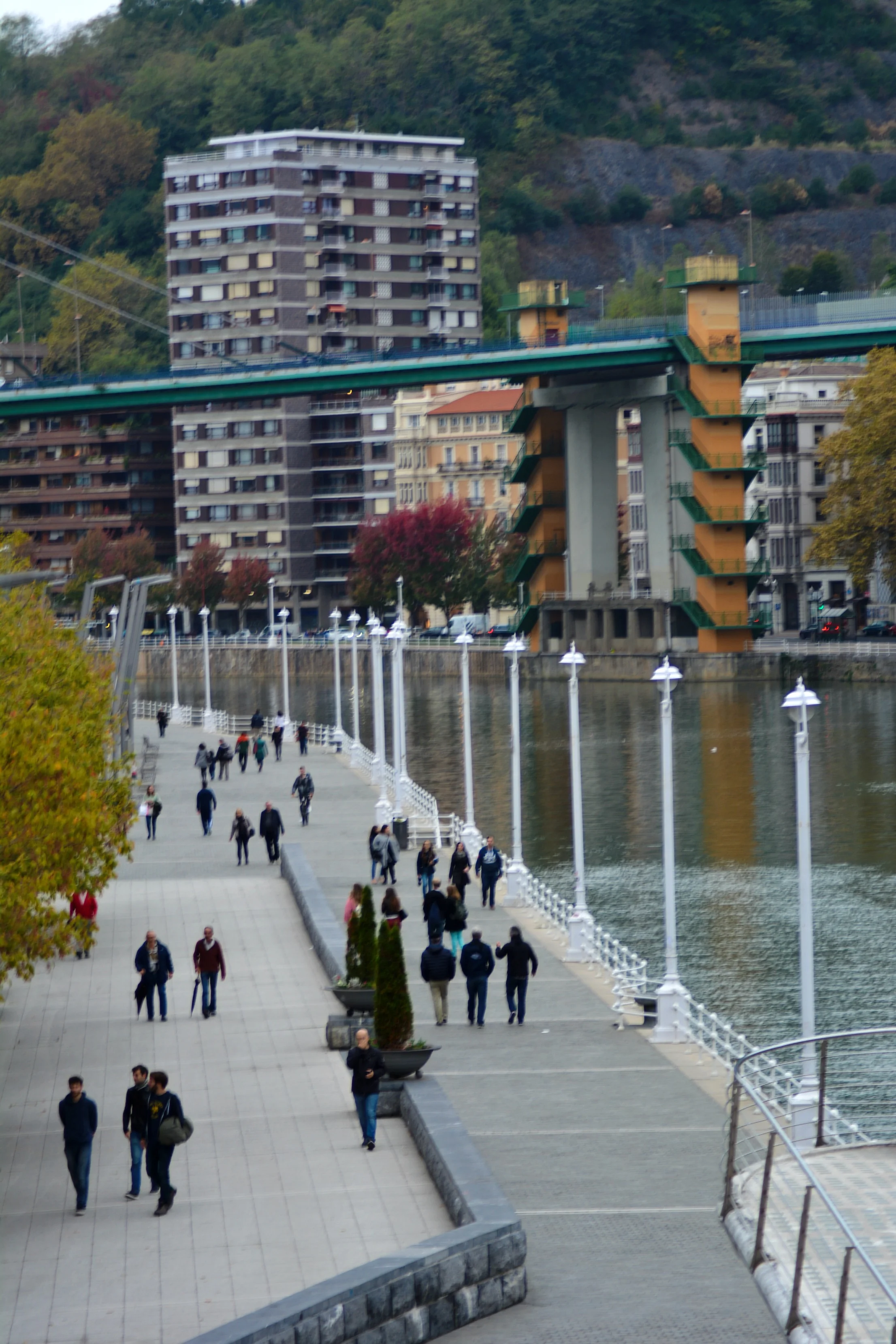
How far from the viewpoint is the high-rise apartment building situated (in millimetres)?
154875

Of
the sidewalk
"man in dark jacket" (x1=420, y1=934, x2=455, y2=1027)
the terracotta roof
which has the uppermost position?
the terracotta roof

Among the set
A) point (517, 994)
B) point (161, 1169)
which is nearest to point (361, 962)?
point (517, 994)

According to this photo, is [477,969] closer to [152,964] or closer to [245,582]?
[152,964]

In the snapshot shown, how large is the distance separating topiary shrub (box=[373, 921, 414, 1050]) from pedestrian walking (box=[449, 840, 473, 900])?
1193 cm

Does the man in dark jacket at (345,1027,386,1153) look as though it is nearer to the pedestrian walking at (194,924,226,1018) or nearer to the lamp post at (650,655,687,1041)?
the lamp post at (650,655,687,1041)

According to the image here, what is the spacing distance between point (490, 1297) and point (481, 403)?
13882 centimetres

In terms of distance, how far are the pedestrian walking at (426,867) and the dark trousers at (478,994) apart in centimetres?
1118

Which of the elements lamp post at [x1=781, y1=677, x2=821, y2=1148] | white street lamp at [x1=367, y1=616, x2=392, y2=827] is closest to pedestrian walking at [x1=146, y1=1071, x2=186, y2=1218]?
lamp post at [x1=781, y1=677, x2=821, y2=1148]

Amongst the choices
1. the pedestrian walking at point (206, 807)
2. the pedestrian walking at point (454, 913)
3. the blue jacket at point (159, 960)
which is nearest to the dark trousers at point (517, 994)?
the pedestrian walking at point (454, 913)

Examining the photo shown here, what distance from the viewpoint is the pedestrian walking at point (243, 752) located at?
227ft

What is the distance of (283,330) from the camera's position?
512 ft

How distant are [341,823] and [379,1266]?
37916 mm

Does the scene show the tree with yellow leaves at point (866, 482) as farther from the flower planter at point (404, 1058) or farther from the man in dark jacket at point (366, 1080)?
the man in dark jacket at point (366, 1080)

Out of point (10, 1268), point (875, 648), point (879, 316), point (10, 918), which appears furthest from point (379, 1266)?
point (879, 316)
